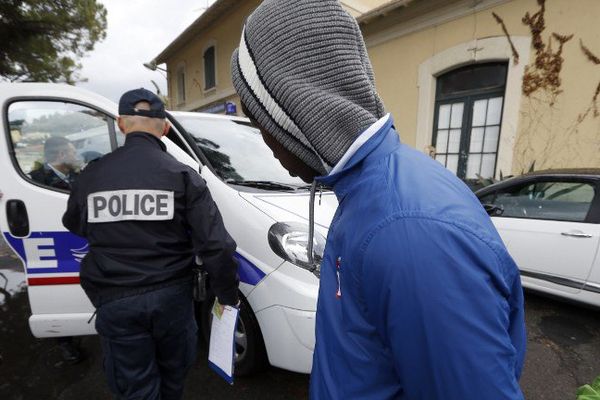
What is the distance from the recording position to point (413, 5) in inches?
270

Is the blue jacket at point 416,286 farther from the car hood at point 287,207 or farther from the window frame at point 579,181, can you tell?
the window frame at point 579,181

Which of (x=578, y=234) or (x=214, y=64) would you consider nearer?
(x=578, y=234)

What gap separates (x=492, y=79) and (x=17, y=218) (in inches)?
274

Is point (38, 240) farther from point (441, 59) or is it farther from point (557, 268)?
point (441, 59)

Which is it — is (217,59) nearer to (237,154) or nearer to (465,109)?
(465,109)

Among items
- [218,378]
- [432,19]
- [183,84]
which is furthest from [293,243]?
[183,84]

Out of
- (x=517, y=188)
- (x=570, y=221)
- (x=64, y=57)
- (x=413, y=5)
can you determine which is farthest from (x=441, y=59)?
(x=64, y=57)

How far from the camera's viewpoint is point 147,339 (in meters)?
1.75

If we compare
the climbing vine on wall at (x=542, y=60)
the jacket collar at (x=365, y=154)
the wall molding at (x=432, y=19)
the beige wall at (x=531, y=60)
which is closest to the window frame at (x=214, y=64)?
the wall molding at (x=432, y=19)

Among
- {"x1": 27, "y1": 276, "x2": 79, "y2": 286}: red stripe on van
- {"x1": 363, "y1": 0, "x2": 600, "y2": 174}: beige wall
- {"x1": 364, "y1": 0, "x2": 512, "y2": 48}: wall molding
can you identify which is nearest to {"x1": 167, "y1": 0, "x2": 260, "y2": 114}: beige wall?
{"x1": 364, "y1": 0, "x2": 512, "y2": 48}: wall molding

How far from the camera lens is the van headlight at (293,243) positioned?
1.99 m

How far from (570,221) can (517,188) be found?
0.64 metres

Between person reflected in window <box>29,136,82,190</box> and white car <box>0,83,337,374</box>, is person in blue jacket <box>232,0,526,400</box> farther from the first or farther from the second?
person reflected in window <box>29,136,82,190</box>

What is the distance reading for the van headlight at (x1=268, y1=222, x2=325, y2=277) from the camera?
1987 millimetres
